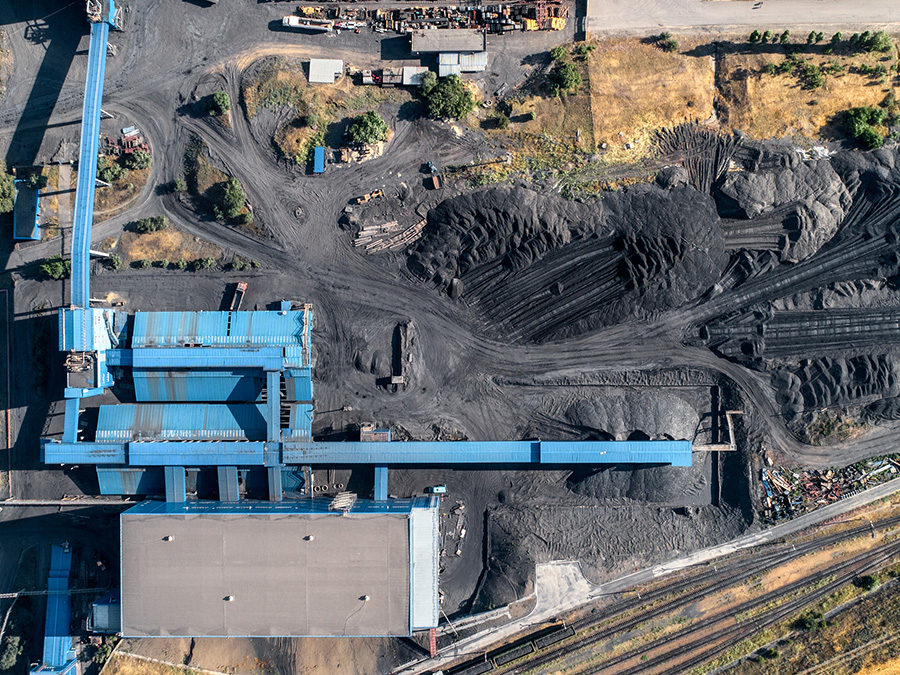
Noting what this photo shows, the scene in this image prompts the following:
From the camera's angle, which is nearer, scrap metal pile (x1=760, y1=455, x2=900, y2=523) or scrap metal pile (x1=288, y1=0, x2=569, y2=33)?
scrap metal pile (x1=760, y1=455, x2=900, y2=523)

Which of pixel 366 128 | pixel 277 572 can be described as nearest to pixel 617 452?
pixel 277 572

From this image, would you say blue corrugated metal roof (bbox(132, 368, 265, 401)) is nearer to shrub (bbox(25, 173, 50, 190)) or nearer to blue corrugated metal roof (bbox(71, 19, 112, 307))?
blue corrugated metal roof (bbox(71, 19, 112, 307))

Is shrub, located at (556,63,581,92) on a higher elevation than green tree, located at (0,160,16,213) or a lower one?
higher

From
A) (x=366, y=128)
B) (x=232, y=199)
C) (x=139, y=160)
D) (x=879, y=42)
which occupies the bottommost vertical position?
(x=232, y=199)

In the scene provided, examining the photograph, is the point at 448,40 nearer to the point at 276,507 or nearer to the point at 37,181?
the point at 37,181

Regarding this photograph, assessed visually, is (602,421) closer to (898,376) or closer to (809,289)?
(809,289)

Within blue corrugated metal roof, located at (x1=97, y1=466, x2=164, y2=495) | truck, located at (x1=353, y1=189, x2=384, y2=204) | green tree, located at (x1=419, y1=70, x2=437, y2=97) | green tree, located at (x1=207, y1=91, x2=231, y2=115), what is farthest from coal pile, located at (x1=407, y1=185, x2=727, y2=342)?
blue corrugated metal roof, located at (x1=97, y1=466, x2=164, y2=495)
